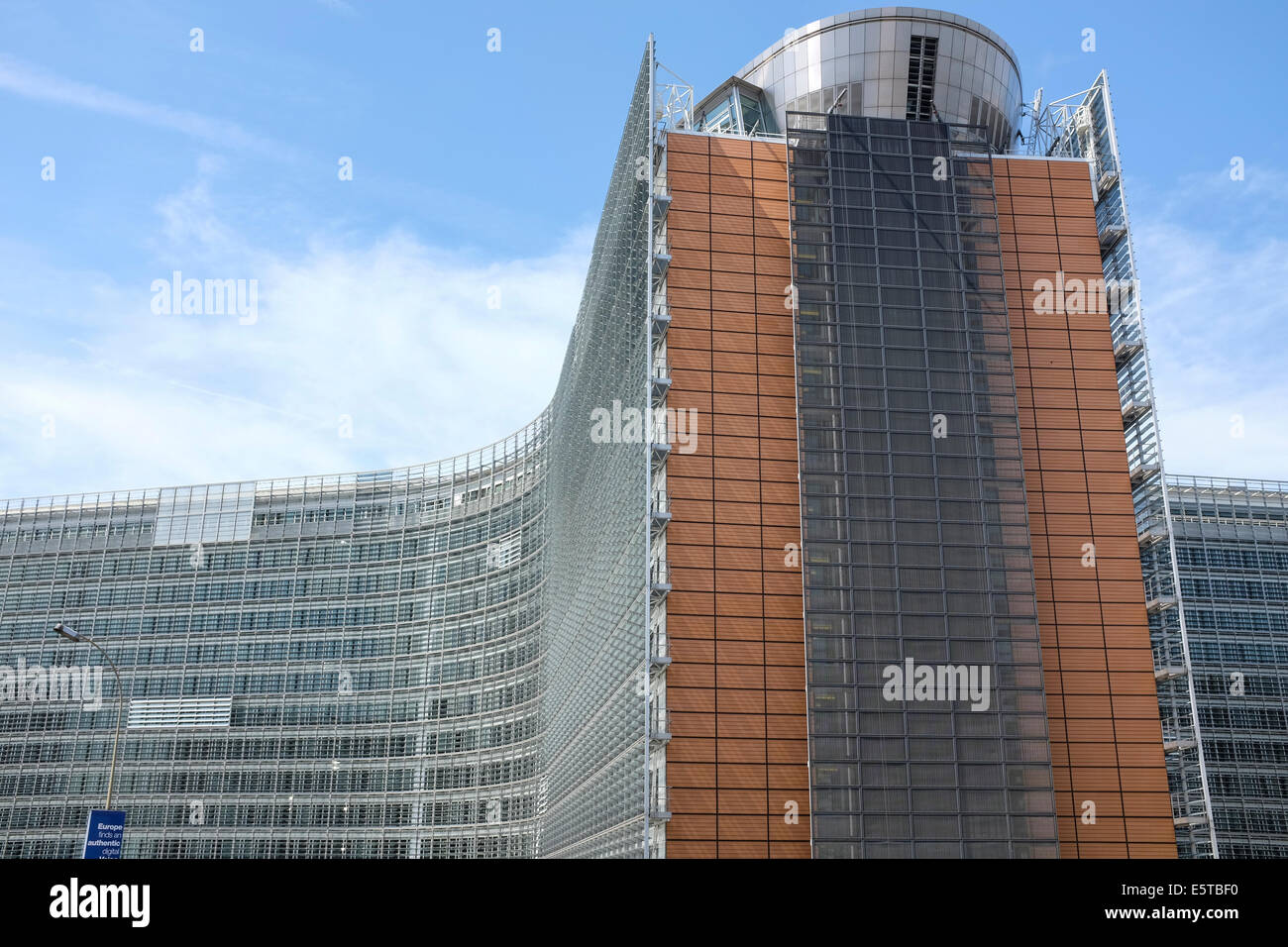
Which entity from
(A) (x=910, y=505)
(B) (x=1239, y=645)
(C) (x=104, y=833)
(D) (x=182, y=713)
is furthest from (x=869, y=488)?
(D) (x=182, y=713)

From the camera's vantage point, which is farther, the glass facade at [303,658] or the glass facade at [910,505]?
the glass facade at [303,658]

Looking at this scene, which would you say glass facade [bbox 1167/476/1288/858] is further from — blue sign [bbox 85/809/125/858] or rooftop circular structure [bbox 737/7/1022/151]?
blue sign [bbox 85/809/125/858]

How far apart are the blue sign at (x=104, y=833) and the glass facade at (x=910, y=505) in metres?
27.4

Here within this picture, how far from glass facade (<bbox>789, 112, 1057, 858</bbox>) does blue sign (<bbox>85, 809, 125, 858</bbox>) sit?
2745 centimetres

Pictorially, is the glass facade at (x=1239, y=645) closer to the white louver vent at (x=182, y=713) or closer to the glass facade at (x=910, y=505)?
the glass facade at (x=910, y=505)

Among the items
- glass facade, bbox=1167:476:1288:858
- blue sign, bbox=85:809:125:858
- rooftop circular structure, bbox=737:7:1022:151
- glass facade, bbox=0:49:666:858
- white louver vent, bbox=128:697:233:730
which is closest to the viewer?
blue sign, bbox=85:809:125:858

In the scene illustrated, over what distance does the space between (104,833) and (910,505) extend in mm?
37738

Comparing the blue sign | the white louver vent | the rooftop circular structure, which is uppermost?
the rooftop circular structure

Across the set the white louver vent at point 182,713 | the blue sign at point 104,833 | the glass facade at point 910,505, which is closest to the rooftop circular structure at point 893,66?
the glass facade at point 910,505

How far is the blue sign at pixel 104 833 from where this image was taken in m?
37.3

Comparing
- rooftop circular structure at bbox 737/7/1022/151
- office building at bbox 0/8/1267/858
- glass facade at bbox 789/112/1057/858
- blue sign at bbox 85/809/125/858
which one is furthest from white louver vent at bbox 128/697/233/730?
rooftop circular structure at bbox 737/7/1022/151

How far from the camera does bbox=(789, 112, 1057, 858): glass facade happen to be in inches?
2016
